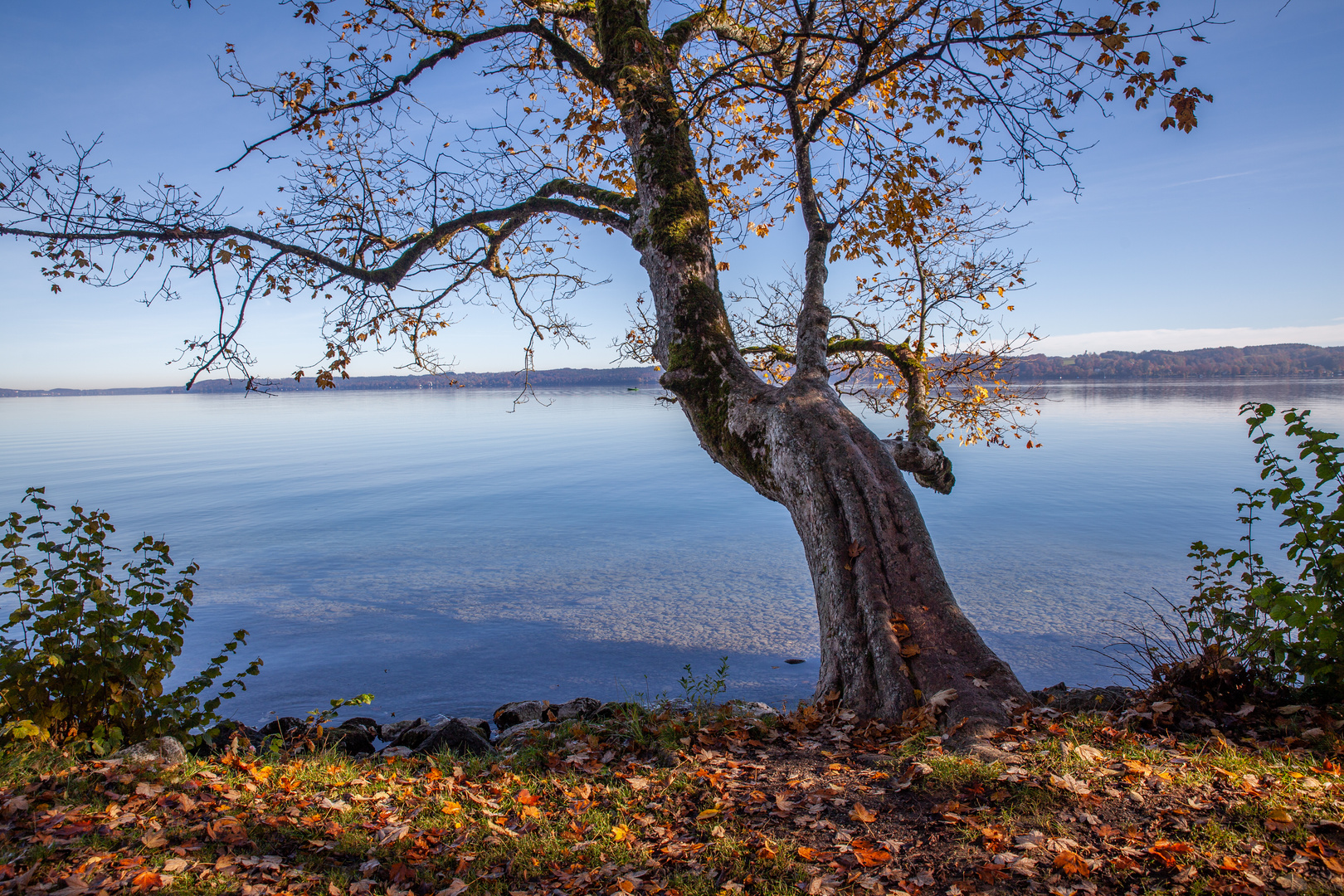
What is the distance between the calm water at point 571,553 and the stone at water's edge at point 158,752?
432cm

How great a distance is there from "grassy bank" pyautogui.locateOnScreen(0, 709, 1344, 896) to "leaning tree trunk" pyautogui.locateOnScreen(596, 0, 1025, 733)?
0.66 m

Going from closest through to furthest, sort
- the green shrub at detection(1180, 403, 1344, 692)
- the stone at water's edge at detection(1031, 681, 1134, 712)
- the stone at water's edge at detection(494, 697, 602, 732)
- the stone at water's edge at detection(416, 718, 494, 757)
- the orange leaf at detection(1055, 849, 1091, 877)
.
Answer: the orange leaf at detection(1055, 849, 1091, 877), the green shrub at detection(1180, 403, 1344, 692), the stone at water's edge at detection(1031, 681, 1134, 712), the stone at water's edge at detection(416, 718, 494, 757), the stone at water's edge at detection(494, 697, 602, 732)

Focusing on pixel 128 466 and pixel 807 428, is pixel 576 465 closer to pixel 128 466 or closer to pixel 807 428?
pixel 128 466

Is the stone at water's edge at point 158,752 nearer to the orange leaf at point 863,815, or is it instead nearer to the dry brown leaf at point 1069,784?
the orange leaf at point 863,815

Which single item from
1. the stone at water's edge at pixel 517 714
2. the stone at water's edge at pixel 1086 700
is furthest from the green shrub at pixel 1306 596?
the stone at water's edge at pixel 517 714

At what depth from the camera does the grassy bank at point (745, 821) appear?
307cm

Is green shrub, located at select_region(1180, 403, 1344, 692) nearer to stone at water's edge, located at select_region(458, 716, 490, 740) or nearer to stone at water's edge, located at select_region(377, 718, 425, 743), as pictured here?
stone at water's edge, located at select_region(458, 716, 490, 740)

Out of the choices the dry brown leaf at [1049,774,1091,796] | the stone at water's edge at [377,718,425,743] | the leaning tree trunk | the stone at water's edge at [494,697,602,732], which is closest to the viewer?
the dry brown leaf at [1049,774,1091,796]

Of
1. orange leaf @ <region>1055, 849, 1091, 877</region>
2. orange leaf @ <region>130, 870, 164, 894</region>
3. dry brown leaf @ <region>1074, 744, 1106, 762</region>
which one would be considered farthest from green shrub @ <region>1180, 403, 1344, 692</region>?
orange leaf @ <region>130, 870, 164, 894</region>

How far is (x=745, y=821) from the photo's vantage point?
3699mm

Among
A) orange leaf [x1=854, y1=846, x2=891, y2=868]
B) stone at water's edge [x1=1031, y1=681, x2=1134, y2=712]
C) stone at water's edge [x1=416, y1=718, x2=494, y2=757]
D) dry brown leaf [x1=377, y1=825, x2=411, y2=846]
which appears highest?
orange leaf [x1=854, y1=846, x2=891, y2=868]

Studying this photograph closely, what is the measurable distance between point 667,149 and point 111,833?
7086mm

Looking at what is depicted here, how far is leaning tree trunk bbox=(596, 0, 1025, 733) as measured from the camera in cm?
525

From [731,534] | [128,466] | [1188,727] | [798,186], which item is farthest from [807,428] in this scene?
[128,466]
